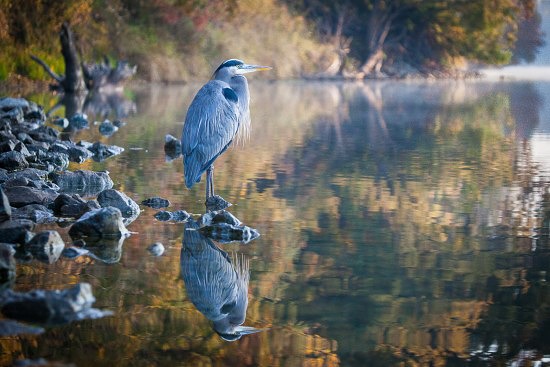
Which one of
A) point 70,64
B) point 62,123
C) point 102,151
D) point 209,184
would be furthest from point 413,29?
point 209,184

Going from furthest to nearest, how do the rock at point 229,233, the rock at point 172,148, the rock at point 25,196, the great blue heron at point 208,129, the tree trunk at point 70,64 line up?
the tree trunk at point 70,64
the rock at point 172,148
the great blue heron at point 208,129
the rock at point 25,196
the rock at point 229,233

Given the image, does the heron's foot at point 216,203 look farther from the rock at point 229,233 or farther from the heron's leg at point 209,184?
the rock at point 229,233

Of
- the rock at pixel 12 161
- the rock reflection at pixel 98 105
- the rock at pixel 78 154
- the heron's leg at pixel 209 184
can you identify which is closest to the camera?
the heron's leg at pixel 209 184

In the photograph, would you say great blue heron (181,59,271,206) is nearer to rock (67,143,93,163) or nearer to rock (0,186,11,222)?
rock (0,186,11,222)

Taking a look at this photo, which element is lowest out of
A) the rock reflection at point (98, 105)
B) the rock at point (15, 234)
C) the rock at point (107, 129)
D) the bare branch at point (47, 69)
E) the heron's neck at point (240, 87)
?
the rock reflection at point (98, 105)

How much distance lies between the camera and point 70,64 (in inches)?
869

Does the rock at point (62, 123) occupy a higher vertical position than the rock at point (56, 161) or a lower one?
lower

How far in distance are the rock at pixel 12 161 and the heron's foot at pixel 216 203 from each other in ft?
7.59

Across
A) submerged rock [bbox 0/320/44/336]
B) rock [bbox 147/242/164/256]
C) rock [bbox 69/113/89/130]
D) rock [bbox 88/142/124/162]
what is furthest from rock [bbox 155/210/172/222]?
rock [bbox 69/113/89/130]

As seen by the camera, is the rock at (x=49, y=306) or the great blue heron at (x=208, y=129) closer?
the rock at (x=49, y=306)

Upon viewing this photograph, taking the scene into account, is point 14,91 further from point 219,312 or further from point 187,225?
point 219,312

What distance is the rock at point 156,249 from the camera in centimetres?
501

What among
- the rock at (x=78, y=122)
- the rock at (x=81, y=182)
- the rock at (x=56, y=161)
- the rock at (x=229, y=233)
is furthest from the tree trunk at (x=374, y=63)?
the rock at (x=229, y=233)

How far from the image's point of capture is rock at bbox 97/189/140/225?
6144 mm
